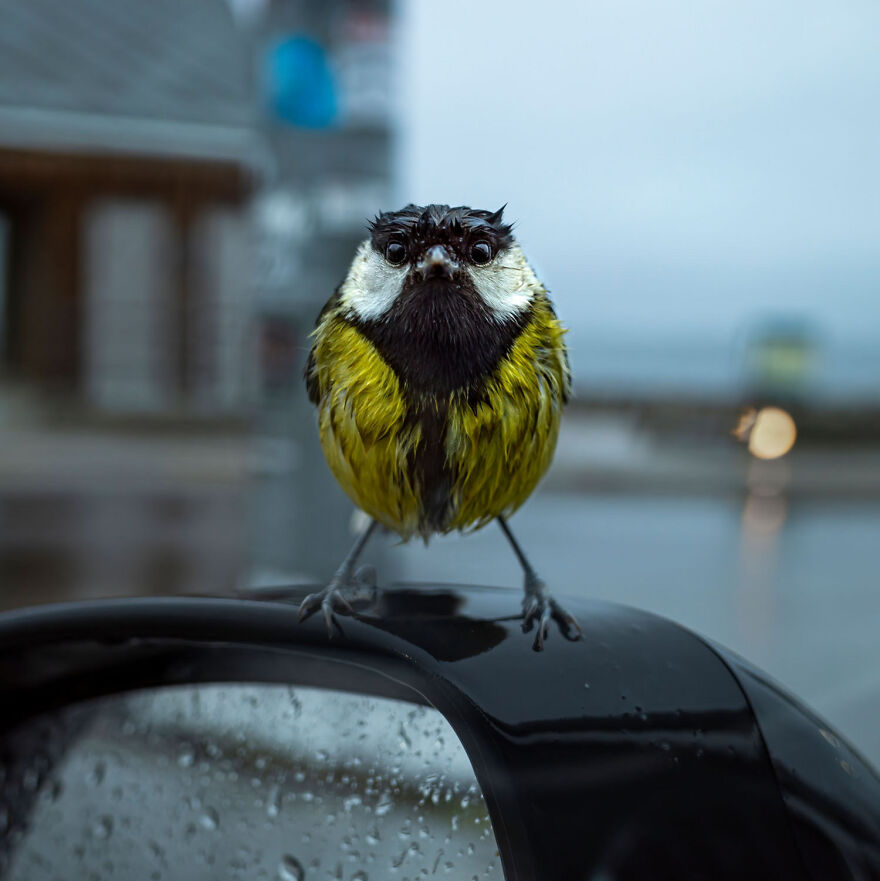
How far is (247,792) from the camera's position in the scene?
157cm

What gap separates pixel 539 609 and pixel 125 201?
1582 cm

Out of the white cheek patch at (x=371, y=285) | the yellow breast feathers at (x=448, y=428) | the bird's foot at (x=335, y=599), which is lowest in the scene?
the bird's foot at (x=335, y=599)

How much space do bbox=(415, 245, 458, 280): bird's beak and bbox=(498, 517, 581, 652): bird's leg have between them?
373 millimetres

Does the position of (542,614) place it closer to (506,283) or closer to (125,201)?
(506,283)

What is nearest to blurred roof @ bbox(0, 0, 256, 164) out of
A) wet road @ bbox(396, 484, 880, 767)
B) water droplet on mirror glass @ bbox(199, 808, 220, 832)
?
wet road @ bbox(396, 484, 880, 767)

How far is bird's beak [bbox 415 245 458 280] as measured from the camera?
0.98 metres

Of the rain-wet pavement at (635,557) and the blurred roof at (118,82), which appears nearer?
the rain-wet pavement at (635,557)

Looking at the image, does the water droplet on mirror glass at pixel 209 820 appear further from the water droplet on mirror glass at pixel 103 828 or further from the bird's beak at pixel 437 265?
the bird's beak at pixel 437 265

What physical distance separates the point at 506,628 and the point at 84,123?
15409mm

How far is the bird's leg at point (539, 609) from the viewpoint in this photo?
49.1 inches

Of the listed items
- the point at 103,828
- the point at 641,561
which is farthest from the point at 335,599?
the point at 641,561

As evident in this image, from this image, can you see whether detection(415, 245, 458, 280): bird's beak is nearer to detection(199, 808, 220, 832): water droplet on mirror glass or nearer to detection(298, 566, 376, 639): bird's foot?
detection(298, 566, 376, 639): bird's foot

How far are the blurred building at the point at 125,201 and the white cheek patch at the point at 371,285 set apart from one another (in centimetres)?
1391

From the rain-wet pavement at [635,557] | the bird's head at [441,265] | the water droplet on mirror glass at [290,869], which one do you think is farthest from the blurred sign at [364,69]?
the water droplet on mirror glass at [290,869]
